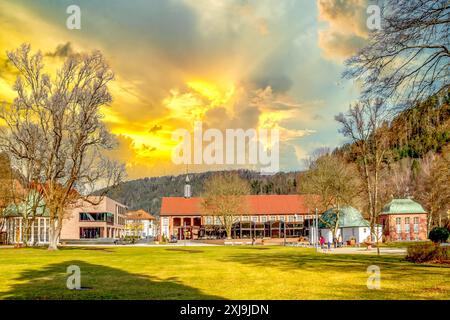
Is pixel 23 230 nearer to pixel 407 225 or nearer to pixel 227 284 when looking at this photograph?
pixel 227 284

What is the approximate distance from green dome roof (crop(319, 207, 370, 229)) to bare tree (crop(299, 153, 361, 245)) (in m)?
0.56

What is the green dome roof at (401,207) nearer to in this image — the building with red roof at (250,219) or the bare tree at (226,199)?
the bare tree at (226,199)

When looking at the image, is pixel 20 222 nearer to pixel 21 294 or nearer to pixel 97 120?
pixel 97 120

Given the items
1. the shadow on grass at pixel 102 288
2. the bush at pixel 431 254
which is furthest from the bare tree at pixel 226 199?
the shadow on grass at pixel 102 288

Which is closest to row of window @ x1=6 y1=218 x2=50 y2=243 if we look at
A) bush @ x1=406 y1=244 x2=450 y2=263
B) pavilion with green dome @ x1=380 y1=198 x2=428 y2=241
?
bush @ x1=406 y1=244 x2=450 y2=263

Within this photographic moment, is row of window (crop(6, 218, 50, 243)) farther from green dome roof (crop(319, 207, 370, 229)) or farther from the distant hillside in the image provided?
the distant hillside

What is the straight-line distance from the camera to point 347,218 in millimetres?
70750

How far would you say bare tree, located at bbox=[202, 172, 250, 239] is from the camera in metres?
88.6

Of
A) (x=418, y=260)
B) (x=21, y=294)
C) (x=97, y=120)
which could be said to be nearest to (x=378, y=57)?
(x=418, y=260)

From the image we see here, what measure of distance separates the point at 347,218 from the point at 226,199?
25.0 metres

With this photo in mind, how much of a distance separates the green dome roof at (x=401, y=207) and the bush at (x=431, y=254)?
1981 inches

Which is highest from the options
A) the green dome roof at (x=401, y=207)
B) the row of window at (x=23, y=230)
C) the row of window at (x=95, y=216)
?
the green dome roof at (x=401, y=207)

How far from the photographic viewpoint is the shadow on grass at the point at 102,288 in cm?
1619

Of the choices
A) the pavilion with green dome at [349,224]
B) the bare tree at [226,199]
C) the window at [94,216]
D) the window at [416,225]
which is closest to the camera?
the pavilion with green dome at [349,224]
